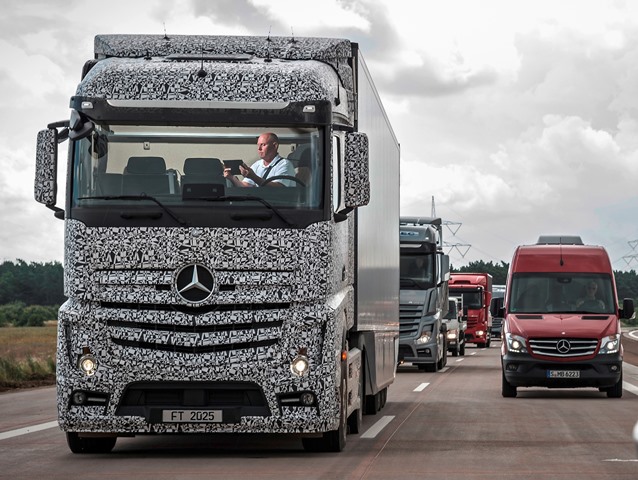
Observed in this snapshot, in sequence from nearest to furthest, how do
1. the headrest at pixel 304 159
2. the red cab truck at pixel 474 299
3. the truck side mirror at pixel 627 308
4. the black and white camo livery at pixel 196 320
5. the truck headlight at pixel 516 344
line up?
1. the black and white camo livery at pixel 196 320
2. the headrest at pixel 304 159
3. the truck side mirror at pixel 627 308
4. the truck headlight at pixel 516 344
5. the red cab truck at pixel 474 299

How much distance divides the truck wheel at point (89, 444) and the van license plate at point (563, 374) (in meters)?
11.4

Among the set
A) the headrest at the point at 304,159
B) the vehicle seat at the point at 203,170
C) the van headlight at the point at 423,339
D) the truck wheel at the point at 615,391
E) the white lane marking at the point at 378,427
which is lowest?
the white lane marking at the point at 378,427

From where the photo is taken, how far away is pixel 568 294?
942 inches

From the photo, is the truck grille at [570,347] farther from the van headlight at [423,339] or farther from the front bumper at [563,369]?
the van headlight at [423,339]

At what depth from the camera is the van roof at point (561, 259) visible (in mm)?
24047

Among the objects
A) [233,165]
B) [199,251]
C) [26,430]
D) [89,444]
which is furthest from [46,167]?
[26,430]

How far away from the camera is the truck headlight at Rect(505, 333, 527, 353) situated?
23.3m

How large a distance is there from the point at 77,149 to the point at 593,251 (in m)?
14.1

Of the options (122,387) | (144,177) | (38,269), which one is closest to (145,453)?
(122,387)

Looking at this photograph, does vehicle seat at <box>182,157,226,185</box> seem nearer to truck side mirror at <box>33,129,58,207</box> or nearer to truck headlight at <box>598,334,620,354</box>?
truck side mirror at <box>33,129,58,207</box>

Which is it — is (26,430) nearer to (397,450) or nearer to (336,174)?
(397,450)

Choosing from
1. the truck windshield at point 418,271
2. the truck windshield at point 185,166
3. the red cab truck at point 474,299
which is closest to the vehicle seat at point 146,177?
the truck windshield at point 185,166

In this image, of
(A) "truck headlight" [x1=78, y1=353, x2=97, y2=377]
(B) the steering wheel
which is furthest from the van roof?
(A) "truck headlight" [x1=78, y1=353, x2=97, y2=377]

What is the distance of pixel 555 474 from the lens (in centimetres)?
1135
